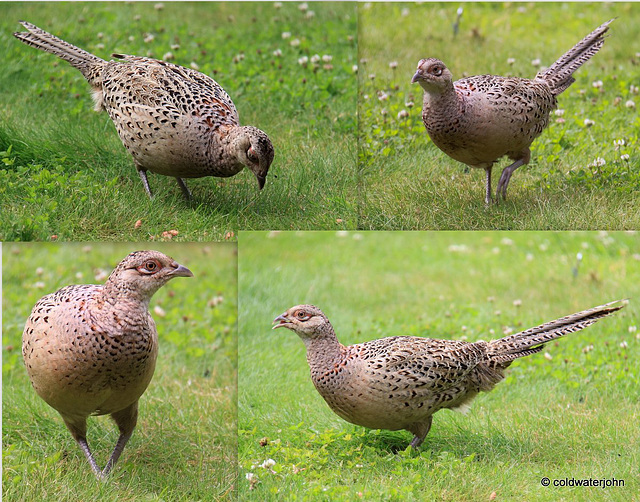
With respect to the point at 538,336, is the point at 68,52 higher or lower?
higher

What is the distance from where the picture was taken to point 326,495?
5.18 m

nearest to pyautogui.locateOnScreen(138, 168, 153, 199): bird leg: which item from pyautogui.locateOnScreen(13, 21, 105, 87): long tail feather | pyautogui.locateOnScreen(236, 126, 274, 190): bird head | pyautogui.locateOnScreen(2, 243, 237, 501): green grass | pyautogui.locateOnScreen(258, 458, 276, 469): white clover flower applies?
pyautogui.locateOnScreen(2, 243, 237, 501): green grass

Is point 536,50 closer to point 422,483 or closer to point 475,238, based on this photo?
point 475,238

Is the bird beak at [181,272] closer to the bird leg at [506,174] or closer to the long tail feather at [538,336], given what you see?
the long tail feather at [538,336]

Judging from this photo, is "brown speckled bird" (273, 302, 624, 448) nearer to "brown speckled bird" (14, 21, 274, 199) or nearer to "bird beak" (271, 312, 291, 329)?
"bird beak" (271, 312, 291, 329)

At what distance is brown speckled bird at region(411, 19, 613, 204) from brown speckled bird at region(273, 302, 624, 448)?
1.66m

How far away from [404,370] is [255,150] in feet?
6.52

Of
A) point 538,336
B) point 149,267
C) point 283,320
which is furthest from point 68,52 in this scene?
point 538,336

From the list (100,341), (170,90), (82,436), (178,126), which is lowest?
(82,436)

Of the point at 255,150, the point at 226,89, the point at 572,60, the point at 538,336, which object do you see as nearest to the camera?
the point at 538,336

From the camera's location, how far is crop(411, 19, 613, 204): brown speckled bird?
6.41 meters

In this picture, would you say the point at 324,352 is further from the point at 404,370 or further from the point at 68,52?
the point at 68,52

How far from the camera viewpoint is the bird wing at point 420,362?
543 centimetres

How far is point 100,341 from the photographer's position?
4918 millimetres
